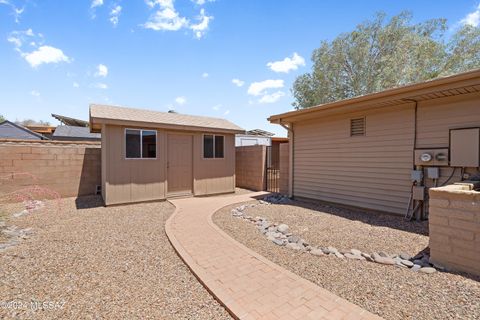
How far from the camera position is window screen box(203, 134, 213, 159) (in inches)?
339

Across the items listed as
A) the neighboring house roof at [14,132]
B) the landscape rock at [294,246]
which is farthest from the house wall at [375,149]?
the neighboring house roof at [14,132]

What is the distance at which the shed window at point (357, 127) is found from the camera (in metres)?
6.14

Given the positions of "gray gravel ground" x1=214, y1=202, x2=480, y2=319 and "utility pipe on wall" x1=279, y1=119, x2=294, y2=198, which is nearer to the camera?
"gray gravel ground" x1=214, y1=202, x2=480, y2=319

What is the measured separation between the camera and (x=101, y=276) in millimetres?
2891

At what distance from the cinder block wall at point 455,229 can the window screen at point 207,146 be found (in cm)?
672

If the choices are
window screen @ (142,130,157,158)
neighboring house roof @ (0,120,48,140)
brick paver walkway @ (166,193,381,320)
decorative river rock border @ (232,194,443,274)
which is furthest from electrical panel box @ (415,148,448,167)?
neighboring house roof @ (0,120,48,140)

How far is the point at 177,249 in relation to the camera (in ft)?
12.1

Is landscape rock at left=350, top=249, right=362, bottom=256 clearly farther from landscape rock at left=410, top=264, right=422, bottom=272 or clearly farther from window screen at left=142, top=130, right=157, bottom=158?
window screen at left=142, top=130, right=157, bottom=158

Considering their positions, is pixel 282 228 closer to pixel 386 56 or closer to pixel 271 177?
pixel 271 177

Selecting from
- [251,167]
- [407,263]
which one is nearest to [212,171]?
[251,167]

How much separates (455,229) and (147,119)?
24.4 ft

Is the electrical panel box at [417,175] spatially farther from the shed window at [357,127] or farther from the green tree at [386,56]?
the green tree at [386,56]

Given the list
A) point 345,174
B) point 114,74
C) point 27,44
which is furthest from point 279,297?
point 114,74

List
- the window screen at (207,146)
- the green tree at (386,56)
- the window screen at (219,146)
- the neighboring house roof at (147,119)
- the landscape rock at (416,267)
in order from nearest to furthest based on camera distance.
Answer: the landscape rock at (416,267) < the neighboring house roof at (147,119) < the window screen at (207,146) < the window screen at (219,146) < the green tree at (386,56)
